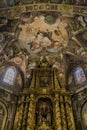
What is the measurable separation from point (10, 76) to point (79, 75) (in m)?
5.25

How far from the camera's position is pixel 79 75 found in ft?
53.8

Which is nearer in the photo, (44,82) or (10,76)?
(44,82)

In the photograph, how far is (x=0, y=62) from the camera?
16.7 m

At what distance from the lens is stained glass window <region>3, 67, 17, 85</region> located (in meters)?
15.8

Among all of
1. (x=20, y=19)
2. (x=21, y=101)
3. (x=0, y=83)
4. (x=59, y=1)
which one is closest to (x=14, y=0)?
(x=20, y=19)

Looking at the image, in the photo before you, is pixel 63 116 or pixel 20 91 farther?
pixel 20 91

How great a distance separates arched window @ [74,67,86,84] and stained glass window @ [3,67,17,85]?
470cm

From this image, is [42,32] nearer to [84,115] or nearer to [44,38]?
[44,38]

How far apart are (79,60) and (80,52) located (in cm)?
65

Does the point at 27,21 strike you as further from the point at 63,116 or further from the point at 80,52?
the point at 63,116

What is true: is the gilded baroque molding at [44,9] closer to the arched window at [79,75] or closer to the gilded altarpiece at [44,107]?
the arched window at [79,75]

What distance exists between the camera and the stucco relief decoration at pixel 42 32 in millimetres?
17188

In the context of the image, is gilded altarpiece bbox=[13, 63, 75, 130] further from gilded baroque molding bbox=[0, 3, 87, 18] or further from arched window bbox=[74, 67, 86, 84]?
gilded baroque molding bbox=[0, 3, 87, 18]

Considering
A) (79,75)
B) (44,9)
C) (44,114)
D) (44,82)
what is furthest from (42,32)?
(44,114)
